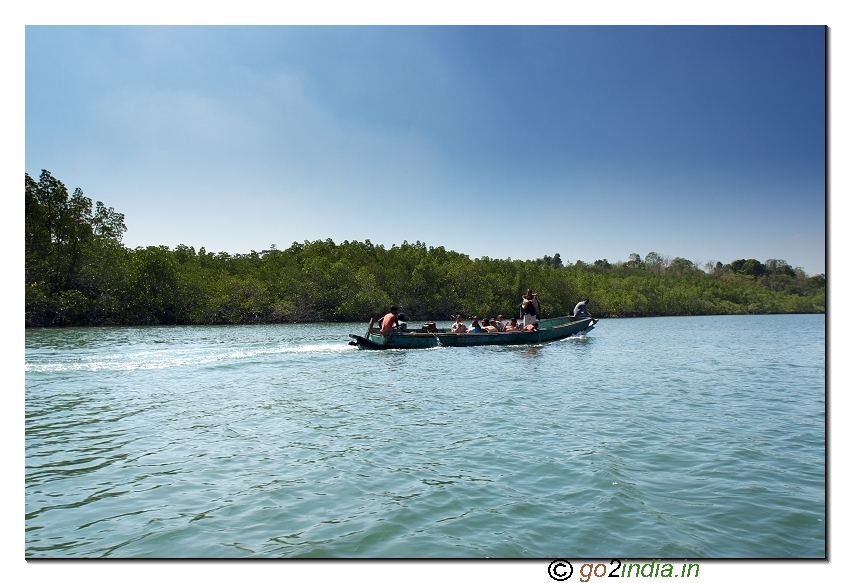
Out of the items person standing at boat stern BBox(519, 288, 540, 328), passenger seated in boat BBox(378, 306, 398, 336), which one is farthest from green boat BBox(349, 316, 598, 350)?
person standing at boat stern BBox(519, 288, 540, 328)

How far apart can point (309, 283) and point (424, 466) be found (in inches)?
1891

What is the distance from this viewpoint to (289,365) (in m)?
16.6

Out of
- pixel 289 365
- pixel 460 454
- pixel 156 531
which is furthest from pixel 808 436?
pixel 289 365

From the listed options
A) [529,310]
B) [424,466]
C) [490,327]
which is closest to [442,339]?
[490,327]

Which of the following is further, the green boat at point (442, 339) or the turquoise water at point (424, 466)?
the green boat at point (442, 339)

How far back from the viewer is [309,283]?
53312mm

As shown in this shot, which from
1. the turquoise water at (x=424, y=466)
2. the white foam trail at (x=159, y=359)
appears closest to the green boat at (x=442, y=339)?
the white foam trail at (x=159, y=359)

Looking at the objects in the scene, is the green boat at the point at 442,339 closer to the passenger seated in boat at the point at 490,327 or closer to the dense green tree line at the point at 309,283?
the passenger seated in boat at the point at 490,327

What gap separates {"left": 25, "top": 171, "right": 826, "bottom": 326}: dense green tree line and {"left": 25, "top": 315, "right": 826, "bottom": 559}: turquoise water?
2.15 metres

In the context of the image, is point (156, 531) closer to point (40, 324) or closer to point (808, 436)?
point (808, 436)

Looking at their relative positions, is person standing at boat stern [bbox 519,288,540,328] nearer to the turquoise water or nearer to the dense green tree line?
the dense green tree line

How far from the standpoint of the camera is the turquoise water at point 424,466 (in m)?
4.57

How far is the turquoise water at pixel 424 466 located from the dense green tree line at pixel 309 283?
7.07ft
